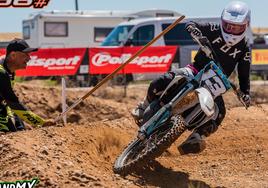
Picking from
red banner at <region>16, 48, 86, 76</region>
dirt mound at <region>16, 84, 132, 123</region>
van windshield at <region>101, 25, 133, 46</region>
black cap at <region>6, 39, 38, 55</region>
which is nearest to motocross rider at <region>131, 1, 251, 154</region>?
black cap at <region>6, 39, 38, 55</region>

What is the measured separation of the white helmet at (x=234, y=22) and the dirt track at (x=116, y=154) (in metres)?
1.63

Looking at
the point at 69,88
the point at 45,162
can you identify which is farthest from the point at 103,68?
the point at 45,162

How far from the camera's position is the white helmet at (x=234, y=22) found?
693cm

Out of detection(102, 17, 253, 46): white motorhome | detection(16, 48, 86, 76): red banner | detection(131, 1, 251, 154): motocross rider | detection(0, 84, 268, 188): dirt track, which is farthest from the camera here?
detection(102, 17, 253, 46): white motorhome

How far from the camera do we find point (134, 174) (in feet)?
22.4

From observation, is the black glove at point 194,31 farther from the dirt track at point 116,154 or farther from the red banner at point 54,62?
the red banner at point 54,62

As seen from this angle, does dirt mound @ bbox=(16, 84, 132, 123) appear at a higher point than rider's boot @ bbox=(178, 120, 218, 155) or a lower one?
lower

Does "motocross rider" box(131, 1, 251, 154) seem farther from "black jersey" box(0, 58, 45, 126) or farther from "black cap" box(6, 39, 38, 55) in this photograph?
"black cap" box(6, 39, 38, 55)

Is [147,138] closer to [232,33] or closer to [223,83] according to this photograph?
[223,83]

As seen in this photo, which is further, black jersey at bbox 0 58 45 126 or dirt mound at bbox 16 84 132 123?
dirt mound at bbox 16 84 132 123

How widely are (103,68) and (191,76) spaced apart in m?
10.6

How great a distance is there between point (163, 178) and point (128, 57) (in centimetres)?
1088

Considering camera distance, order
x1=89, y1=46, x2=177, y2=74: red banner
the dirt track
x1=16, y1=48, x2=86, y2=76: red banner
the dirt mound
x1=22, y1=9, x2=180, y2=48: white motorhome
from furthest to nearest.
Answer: x1=22, y1=9, x2=180, y2=48: white motorhome → x1=89, y1=46, x2=177, y2=74: red banner → x1=16, y1=48, x2=86, y2=76: red banner → the dirt mound → the dirt track

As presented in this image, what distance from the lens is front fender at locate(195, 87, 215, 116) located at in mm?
6355
